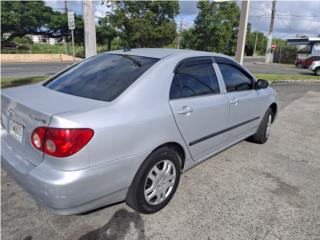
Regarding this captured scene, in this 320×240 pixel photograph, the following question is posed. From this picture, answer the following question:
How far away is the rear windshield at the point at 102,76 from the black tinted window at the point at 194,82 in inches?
12.9

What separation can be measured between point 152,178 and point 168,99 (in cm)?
76

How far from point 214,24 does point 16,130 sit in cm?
3829

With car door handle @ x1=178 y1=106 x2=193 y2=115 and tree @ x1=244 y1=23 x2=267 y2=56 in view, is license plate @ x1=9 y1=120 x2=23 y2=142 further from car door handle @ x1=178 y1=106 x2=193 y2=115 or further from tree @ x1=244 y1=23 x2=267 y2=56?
tree @ x1=244 y1=23 x2=267 y2=56

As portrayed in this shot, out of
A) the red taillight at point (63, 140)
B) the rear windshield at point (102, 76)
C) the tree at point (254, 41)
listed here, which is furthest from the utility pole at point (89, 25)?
the tree at point (254, 41)

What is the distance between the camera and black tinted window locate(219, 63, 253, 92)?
356 cm

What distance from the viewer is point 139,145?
2.33 m

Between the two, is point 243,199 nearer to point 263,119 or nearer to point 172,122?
point 172,122

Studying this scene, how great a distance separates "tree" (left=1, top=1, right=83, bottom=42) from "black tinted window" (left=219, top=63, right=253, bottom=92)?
39.0 metres

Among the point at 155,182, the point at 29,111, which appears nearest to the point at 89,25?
the point at 29,111

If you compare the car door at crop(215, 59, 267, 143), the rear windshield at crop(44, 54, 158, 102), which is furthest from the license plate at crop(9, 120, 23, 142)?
the car door at crop(215, 59, 267, 143)

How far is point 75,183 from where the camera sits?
2.01m

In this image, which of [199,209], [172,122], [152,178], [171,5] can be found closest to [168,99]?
[172,122]

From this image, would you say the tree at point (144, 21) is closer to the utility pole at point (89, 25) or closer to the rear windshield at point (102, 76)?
the utility pole at point (89, 25)

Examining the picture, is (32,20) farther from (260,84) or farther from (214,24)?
(260,84)
